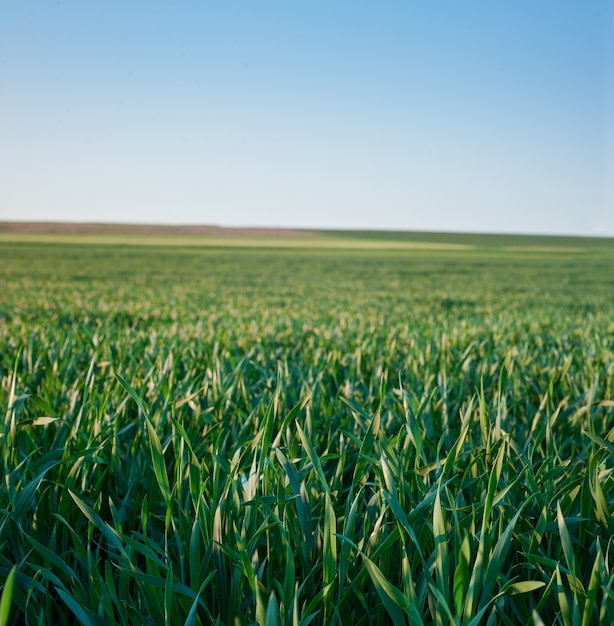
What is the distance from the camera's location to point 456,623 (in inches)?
35.8

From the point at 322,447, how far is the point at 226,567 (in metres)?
0.92

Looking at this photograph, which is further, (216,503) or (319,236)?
(319,236)

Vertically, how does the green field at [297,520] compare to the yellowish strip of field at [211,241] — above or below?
below

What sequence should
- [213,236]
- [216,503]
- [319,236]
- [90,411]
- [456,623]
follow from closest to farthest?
[456,623] → [216,503] → [90,411] → [213,236] → [319,236]

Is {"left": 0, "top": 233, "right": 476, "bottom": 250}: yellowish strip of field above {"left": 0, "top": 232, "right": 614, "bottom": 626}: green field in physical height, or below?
above

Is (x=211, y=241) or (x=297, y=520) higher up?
(x=211, y=241)

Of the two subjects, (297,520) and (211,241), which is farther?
(211,241)

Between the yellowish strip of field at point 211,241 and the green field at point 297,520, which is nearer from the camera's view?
the green field at point 297,520

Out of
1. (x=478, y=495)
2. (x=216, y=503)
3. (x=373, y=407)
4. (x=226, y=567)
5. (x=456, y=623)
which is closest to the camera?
(x=456, y=623)

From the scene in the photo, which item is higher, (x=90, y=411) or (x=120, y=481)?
(x=90, y=411)

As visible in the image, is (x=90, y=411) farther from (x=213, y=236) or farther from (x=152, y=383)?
(x=213, y=236)

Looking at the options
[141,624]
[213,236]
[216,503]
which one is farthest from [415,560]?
[213,236]

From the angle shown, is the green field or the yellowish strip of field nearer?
the green field

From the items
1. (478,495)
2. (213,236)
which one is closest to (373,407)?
(478,495)
